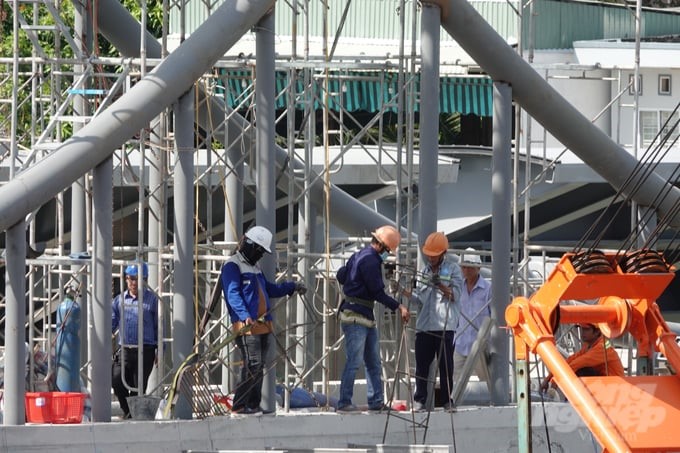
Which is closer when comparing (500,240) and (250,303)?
(250,303)

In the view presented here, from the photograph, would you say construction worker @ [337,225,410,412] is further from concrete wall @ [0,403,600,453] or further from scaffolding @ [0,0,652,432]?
concrete wall @ [0,403,600,453]

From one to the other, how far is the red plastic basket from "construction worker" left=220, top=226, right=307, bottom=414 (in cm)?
166

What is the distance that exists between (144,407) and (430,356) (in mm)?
3012

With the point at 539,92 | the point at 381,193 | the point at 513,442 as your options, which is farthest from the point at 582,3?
the point at 513,442

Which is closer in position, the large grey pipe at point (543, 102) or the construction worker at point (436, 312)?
the construction worker at point (436, 312)

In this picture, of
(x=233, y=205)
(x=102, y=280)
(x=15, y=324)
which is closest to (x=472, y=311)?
(x=233, y=205)

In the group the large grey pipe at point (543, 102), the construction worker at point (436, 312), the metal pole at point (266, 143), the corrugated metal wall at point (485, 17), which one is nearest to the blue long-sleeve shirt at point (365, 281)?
the construction worker at point (436, 312)

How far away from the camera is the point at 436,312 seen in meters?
14.9

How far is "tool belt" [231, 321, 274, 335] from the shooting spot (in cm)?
1408

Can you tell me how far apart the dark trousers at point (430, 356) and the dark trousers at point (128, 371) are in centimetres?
318

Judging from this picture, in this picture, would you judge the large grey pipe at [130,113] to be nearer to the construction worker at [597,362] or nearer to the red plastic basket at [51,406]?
the red plastic basket at [51,406]

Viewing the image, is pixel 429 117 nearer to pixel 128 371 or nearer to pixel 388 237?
pixel 388 237

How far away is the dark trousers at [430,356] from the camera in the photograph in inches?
588

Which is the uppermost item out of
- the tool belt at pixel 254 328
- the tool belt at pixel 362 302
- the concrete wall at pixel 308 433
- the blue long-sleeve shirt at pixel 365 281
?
the blue long-sleeve shirt at pixel 365 281
